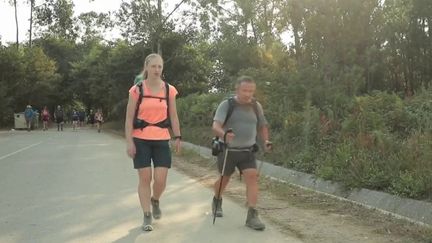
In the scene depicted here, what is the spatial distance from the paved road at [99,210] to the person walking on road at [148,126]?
503 mm

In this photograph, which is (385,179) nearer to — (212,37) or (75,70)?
(212,37)

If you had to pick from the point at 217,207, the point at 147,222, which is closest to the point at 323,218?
the point at 217,207

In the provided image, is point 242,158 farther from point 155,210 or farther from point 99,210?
point 99,210

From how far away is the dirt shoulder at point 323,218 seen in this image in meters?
6.43

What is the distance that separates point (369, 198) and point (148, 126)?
3.49m

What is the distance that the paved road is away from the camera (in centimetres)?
644

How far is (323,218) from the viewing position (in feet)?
24.9

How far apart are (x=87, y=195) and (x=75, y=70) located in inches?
2033

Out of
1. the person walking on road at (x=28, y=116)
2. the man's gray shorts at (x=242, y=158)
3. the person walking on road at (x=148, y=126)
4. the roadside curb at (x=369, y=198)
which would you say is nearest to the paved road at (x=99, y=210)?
the person walking on road at (x=148, y=126)

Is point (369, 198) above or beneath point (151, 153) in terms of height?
beneath

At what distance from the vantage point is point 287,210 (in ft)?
26.9

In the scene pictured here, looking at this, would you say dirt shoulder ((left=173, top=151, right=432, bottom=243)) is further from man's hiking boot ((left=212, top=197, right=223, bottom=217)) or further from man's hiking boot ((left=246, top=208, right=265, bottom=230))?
man's hiking boot ((left=212, top=197, right=223, bottom=217))

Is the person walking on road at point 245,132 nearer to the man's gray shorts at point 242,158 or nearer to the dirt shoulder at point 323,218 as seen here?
the man's gray shorts at point 242,158

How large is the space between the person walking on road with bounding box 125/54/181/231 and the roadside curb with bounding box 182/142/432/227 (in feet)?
10.1
